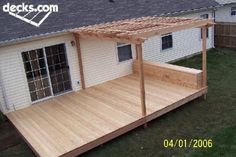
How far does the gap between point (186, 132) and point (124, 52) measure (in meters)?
5.42

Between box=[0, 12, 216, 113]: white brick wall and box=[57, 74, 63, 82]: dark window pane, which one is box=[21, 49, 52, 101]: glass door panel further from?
box=[57, 74, 63, 82]: dark window pane

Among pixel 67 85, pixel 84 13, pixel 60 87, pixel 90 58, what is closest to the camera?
pixel 60 87

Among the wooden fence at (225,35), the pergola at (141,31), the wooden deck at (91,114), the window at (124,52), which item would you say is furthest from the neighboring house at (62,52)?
the wooden fence at (225,35)

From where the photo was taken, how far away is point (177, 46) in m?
15.5

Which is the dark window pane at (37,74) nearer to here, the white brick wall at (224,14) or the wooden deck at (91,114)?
the wooden deck at (91,114)

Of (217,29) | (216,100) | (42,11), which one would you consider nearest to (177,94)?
(216,100)

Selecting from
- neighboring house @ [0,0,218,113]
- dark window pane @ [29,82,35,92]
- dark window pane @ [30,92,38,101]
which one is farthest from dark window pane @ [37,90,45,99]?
dark window pane @ [29,82,35,92]

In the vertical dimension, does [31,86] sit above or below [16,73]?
below

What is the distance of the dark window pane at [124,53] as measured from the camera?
1304cm

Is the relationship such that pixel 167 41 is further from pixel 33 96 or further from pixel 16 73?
pixel 16 73

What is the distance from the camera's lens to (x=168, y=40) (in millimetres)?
15039

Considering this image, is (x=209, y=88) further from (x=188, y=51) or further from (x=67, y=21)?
(x=67, y=21)

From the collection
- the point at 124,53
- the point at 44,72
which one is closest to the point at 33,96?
the point at 44,72

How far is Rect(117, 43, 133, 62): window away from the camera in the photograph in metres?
13.0
